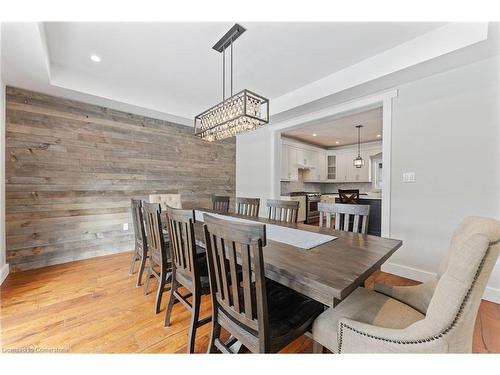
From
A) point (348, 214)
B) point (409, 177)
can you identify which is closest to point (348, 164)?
point (409, 177)

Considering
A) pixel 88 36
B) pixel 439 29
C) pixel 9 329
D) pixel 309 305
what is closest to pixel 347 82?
pixel 439 29

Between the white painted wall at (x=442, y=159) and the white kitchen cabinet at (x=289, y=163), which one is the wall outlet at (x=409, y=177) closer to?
the white painted wall at (x=442, y=159)

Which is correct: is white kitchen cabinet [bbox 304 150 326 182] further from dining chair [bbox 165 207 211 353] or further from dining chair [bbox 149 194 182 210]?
dining chair [bbox 165 207 211 353]

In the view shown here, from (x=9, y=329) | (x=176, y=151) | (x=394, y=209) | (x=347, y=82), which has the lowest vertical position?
(x=9, y=329)

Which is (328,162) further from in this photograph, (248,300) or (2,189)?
(2,189)

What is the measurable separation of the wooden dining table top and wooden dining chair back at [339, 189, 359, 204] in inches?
92.7

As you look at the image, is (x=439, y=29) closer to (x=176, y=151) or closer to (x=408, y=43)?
(x=408, y=43)

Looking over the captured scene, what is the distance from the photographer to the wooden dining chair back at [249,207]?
276 centimetres

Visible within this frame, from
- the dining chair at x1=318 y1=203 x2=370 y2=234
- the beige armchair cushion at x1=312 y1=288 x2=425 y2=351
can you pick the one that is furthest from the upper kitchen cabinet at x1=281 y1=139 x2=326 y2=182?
the beige armchair cushion at x1=312 y1=288 x2=425 y2=351

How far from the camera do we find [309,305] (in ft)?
3.83

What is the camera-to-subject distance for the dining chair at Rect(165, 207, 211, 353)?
4.39 ft

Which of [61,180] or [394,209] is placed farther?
[61,180]

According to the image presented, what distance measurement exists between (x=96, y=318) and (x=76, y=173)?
222cm

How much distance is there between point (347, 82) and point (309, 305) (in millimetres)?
2533
